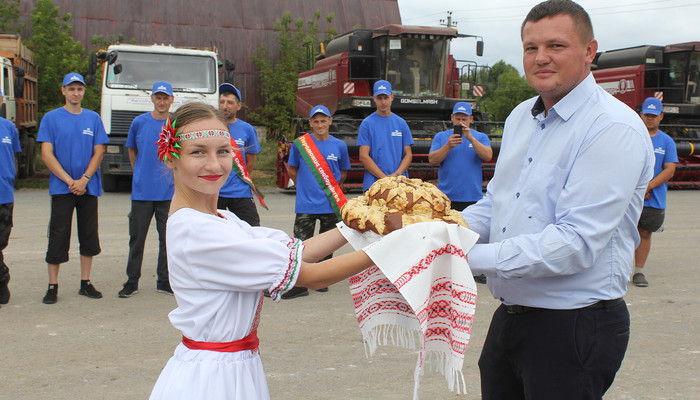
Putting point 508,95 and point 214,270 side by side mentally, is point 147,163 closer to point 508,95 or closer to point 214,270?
point 214,270

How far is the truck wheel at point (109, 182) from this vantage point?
15828mm

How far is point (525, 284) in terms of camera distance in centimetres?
254

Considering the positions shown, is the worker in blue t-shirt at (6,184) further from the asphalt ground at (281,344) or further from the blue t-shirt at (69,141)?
the asphalt ground at (281,344)

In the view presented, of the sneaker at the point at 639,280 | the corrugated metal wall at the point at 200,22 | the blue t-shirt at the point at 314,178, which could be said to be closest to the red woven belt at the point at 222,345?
the blue t-shirt at the point at 314,178

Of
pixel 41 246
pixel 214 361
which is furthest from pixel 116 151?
pixel 214 361

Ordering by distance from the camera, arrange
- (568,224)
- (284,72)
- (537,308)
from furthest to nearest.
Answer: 1. (284,72)
2. (537,308)
3. (568,224)

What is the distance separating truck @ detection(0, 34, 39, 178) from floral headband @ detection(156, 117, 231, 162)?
13.4 m

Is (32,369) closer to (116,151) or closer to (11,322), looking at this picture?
(11,322)

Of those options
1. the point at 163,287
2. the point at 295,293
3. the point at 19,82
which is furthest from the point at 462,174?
the point at 19,82

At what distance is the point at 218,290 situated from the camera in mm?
2404

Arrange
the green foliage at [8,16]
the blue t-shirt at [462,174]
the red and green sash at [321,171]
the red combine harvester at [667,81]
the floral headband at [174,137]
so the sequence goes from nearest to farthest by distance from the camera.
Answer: the floral headband at [174,137] < the red and green sash at [321,171] < the blue t-shirt at [462,174] < the red combine harvester at [667,81] < the green foliage at [8,16]

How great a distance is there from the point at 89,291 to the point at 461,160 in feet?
14.0

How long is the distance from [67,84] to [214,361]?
5.37 metres

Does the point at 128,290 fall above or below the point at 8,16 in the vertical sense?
below
